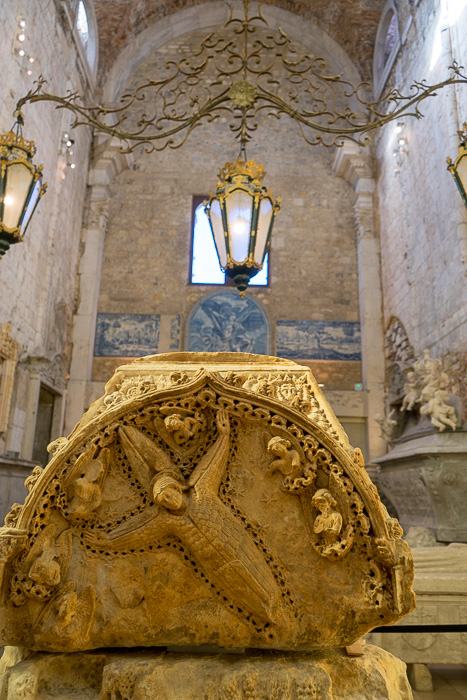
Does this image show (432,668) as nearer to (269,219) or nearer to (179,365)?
(179,365)

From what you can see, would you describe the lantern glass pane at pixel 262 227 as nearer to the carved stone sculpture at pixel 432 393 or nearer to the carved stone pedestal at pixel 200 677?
the carved stone pedestal at pixel 200 677

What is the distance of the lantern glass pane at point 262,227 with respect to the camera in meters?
3.40

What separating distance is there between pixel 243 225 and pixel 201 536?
231 centimetres

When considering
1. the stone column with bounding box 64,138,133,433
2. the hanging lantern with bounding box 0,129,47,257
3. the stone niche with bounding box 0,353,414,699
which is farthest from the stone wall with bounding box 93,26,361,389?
the stone niche with bounding box 0,353,414,699

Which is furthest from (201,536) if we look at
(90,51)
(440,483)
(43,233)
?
(90,51)

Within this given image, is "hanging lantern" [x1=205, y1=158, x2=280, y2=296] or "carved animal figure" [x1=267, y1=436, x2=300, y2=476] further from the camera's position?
"hanging lantern" [x1=205, y1=158, x2=280, y2=296]

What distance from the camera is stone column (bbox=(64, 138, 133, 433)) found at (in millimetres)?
10289

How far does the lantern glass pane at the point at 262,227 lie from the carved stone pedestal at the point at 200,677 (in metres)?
2.38

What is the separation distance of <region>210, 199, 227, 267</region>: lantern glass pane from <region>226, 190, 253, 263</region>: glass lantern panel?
0.10 m

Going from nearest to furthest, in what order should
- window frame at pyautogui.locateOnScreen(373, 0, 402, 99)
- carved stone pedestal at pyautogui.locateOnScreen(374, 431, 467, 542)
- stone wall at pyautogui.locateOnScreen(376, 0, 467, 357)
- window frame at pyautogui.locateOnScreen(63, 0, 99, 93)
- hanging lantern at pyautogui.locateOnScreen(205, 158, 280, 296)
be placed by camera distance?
1. hanging lantern at pyautogui.locateOnScreen(205, 158, 280, 296)
2. carved stone pedestal at pyautogui.locateOnScreen(374, 431, 467, 542)
3. stone wall at pyautogui.locateOnScreen(376, 0, 467, 357)
4. window frame at pyautogui.locateOnScreen(63, 0, 99, 93)
5. window frame at pyautogui.locateOnScreen(373, 0, 402, 99)

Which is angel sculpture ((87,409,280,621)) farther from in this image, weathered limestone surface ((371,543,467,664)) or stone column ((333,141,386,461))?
stone column ((333,141,386,461))

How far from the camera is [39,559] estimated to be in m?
1.37

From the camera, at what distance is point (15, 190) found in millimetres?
3189

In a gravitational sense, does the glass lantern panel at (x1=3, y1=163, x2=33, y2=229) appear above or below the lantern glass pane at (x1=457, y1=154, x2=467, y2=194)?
below
